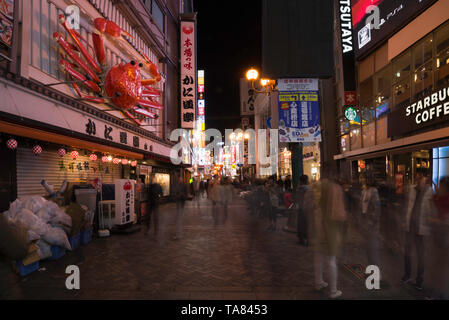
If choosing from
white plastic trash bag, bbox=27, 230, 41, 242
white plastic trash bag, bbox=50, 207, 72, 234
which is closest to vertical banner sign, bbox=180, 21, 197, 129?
white plastic trash bag, bbox=50, 207, 72, 234

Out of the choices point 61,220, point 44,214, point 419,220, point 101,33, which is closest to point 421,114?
point 419,220

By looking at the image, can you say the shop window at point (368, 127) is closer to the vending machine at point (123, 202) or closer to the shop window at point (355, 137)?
the shop window at point (355, 137)

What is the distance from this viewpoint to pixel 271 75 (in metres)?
9.68

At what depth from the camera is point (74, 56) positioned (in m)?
10.4

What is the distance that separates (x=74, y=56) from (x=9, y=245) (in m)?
7.79

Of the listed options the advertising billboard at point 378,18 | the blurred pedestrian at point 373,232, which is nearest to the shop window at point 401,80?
the advertising billboard at point 378,18

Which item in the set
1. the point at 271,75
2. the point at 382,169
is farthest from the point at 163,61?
the point at 382,169

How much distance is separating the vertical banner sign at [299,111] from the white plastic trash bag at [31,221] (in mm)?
7605

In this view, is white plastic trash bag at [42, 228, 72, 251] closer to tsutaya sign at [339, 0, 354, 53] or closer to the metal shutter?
the metal shutter

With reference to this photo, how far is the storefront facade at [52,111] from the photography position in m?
7.39

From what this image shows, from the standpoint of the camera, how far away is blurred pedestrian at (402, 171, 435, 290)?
15.4ft

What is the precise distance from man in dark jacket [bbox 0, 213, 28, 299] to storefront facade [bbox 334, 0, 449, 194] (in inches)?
478
